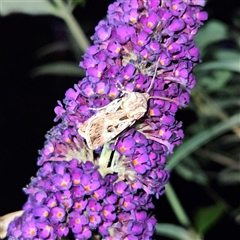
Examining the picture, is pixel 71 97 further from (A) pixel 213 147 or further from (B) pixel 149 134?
(A) pixel 213 147

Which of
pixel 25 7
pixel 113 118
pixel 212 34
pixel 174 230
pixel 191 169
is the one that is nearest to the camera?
pixel 113 118

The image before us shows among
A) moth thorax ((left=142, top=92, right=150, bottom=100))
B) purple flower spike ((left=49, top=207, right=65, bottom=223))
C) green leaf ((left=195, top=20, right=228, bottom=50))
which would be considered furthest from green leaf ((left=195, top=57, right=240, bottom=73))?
purple flower spike ((left=49, top=207, right=65, bottom=223))

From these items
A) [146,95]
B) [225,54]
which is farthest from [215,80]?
[146,95]

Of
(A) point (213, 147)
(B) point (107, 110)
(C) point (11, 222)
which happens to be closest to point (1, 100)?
(A) point (213, 147)

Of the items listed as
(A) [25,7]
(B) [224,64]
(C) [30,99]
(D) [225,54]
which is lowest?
(B) [224,64]

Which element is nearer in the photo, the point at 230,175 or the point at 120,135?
the point at 120,135

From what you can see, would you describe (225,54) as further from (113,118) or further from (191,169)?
(113,118)

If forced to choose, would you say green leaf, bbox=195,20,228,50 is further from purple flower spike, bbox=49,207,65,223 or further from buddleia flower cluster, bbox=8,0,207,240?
purple flower spike, bbox=49,207,65,223
